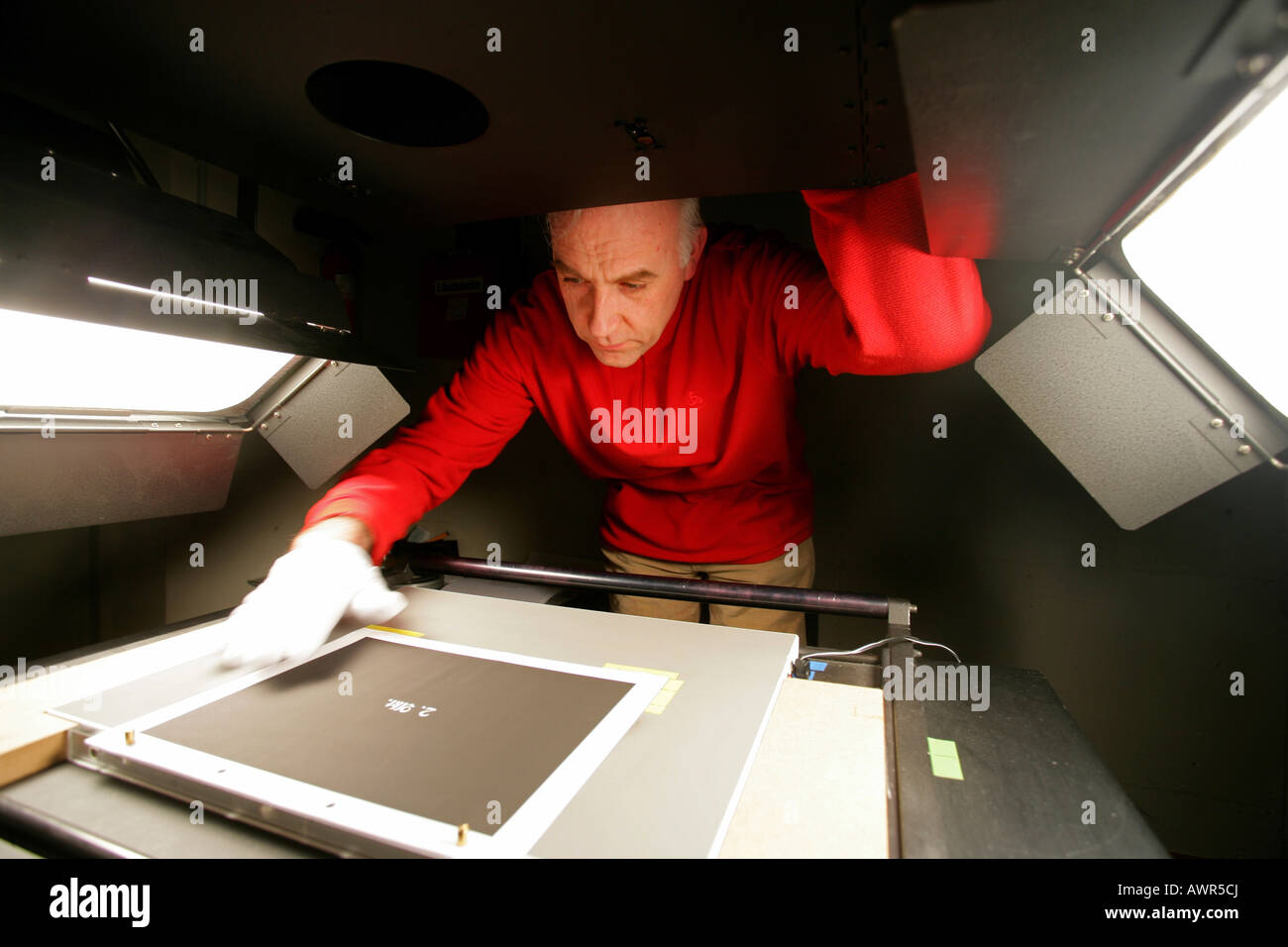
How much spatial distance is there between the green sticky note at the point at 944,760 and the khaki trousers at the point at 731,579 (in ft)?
3.14

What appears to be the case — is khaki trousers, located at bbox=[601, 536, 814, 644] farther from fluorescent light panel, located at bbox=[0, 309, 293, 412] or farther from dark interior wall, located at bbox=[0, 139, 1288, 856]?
fluorescent light panel, located at bbox=[0, 309, 293, 412]

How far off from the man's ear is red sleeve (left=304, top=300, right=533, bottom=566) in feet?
1.61

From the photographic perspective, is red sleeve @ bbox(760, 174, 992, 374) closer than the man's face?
Yes

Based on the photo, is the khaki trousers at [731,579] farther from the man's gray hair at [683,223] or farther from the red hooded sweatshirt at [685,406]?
the man's gray hair at [683,223]

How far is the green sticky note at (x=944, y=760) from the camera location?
2.34 feet

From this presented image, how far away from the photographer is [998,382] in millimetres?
1076

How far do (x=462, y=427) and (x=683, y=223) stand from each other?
812mm

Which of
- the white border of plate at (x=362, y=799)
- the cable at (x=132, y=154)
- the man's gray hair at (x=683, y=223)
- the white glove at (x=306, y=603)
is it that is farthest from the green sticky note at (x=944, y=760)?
the cable at (x=132, y=154)

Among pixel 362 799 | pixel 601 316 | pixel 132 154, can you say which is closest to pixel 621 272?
pixel 601 316

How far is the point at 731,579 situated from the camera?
1834mm

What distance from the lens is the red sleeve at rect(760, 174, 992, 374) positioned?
97cm

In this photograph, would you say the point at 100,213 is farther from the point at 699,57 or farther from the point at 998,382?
the point at 998,382

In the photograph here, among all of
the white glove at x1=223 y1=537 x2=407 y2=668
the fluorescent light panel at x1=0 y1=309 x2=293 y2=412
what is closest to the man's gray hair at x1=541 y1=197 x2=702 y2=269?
the fluorescent light panel at x1=0 y1=309 x2=293 y2=412

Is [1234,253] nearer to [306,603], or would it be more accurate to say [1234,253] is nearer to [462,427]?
[306,603]
